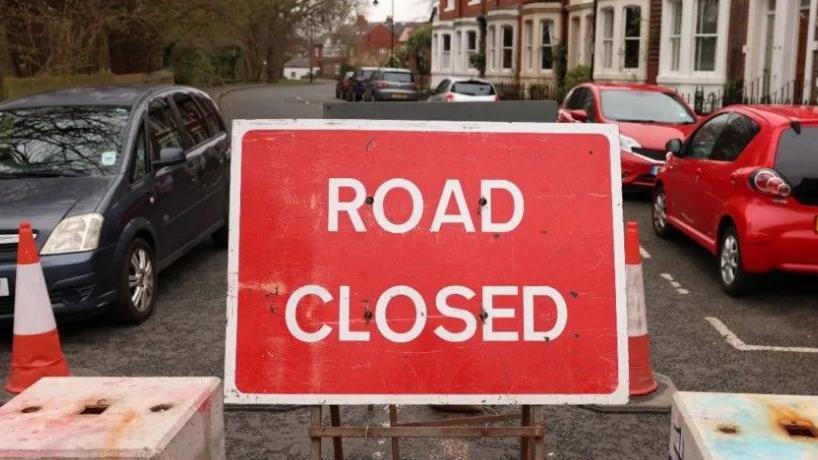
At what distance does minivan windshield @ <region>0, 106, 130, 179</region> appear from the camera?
6230mm

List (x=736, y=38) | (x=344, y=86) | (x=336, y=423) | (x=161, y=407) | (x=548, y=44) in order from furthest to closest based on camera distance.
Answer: (x=344, y=86)
(x=548, y=44)
(x=736, y=38)
(x=336, y=423)
(x=161, y=407)

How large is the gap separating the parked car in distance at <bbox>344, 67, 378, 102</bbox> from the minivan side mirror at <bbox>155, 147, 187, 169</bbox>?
3054 centimetres

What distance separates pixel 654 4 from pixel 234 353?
74.8 ft

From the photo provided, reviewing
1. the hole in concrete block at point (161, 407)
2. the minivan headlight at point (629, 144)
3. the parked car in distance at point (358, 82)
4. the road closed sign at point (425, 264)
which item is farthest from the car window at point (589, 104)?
the parked car in distance at point (358, 82)

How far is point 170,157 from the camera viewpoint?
261 inches

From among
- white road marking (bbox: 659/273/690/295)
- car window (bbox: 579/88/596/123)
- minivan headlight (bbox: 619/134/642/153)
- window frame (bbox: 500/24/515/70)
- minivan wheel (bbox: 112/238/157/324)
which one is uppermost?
window frame (bbox: 500/24/515/70)

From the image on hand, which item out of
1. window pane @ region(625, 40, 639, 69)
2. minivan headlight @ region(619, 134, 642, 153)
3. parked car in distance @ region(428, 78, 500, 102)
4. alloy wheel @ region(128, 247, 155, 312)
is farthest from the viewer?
window pane @ region(625, 40, 639, 69)

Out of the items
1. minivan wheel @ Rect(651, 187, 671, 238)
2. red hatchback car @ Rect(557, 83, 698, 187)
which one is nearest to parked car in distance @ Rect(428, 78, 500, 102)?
red hatchback car @ Rect(557, 83, 698, 187)

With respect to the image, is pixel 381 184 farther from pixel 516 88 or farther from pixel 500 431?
pixel 516 88

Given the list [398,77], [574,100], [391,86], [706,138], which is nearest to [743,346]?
[706,138]

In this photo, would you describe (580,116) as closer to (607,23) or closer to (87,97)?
(87,97)

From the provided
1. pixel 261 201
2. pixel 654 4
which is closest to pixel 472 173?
pixel 261 201

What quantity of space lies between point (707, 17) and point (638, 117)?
10231mm

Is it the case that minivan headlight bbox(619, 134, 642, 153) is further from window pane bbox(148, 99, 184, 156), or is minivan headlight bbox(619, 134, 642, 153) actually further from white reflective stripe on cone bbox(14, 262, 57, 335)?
white reflective stripe on cone bbox(14, 262, 57, 335)
